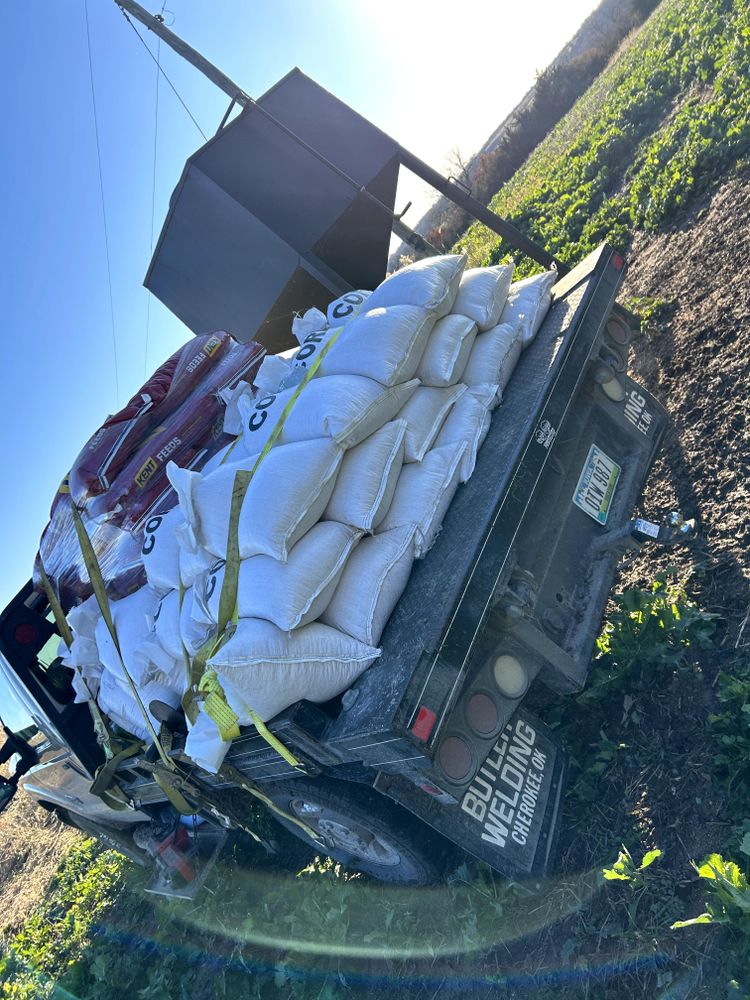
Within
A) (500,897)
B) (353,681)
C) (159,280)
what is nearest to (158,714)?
(353,681)

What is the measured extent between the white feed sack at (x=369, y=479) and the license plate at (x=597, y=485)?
0.87 metres

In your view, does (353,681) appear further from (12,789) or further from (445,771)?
(12,789)

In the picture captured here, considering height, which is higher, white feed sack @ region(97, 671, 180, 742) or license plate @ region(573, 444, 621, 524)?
license plate @ region(573, 444, 621, 524)

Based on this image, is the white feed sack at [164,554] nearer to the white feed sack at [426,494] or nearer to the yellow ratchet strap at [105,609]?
the yellow ratchet strap at [105,609]

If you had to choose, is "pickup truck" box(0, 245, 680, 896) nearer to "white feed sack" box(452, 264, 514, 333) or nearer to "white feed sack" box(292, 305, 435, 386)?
"white feed sack" box(452, 264, 514, 333)

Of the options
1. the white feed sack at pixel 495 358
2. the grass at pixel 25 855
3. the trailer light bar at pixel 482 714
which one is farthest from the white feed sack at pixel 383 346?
the grass at pixel 25 855

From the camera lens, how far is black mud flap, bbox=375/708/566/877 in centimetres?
254

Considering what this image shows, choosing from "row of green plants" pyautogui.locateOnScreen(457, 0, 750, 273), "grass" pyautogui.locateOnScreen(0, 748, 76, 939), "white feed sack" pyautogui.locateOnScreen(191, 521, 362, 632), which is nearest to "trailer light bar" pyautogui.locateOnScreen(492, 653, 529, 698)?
"white feed sack" pyautogui.locateOnScreen(191, 521, 362, 632)

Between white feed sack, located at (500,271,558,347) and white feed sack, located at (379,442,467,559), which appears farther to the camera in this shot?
white feed sack, located at (500,271,558,347)

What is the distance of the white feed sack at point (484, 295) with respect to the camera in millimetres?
3557

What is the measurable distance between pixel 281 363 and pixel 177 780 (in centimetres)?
235

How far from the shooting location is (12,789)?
542cm

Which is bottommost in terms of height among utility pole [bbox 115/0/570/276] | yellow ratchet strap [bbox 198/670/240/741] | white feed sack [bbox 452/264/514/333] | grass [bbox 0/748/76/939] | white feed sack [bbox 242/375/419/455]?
grass [bbox 0/748/76/939]

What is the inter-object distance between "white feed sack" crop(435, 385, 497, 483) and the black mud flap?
110 cm
